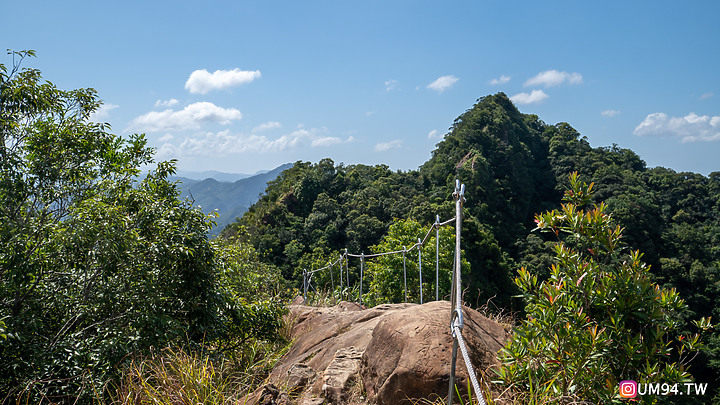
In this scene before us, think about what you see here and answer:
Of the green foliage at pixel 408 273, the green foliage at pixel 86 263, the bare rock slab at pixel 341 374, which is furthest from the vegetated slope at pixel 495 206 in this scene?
→ the bare rock slab at pixel 341 374

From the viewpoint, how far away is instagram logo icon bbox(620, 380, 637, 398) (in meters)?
2.35

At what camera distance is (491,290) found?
2989 centimetres

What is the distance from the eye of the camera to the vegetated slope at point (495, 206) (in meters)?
33.2

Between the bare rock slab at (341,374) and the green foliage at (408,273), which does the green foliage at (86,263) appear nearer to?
the bare rock slab at (341,374)

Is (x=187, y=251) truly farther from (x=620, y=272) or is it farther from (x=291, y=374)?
(x=620, y=272)

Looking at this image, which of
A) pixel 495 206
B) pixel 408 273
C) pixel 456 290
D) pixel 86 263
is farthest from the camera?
pixel 495 206

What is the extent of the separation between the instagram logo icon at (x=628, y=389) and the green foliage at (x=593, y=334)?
0.04m

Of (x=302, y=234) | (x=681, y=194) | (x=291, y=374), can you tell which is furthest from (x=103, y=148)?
(x=681, y=194)

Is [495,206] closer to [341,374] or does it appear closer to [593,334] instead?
[341,374]

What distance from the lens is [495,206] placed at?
43.5 m

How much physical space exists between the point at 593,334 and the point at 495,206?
140 feet

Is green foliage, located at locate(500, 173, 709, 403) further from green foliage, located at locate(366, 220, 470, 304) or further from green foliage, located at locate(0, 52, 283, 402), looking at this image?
green foliage, located at locate(366, 220, 470, 304)

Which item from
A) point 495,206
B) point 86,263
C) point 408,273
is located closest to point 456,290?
point 86,263

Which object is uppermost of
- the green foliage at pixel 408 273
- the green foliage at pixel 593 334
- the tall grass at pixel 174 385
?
the green foliage at pixel 593 334
